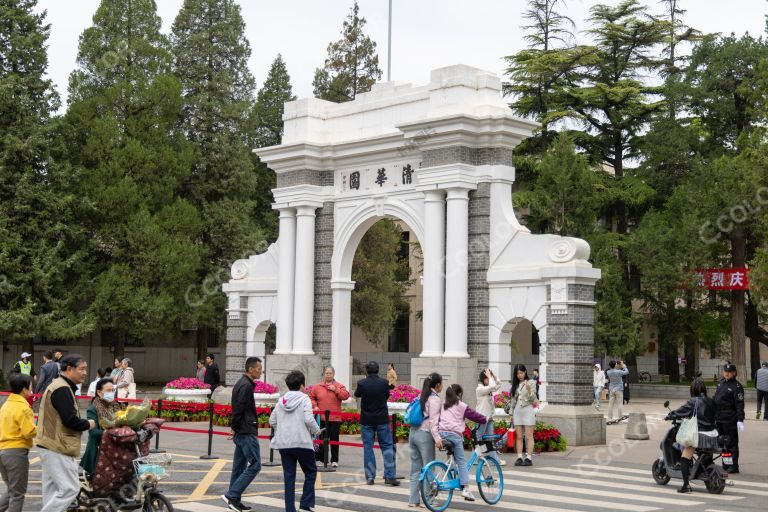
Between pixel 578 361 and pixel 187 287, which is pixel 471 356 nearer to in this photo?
pixel 578 361

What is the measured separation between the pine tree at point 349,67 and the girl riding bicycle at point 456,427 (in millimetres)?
37158

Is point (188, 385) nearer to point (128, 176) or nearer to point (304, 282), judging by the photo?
point (304, 282)

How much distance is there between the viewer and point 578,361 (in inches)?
819

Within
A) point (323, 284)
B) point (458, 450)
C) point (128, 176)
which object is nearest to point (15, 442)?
point (458, 450)

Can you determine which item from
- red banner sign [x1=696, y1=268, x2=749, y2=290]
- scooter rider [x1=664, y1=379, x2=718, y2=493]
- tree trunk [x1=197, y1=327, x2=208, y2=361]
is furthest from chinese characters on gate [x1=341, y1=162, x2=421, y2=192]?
red banner sign [x1=696, y1=268, x2=749, y2=290]

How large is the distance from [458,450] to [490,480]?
632 millimetres

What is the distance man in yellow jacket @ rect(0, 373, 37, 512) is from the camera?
32.2 ft

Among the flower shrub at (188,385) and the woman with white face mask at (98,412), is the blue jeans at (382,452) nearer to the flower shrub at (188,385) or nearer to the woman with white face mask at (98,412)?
the woman with white face mask at (98,412)

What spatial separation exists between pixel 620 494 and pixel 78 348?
3527 centimetres

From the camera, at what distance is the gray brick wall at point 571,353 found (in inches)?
817

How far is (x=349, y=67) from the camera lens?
49.8 meters

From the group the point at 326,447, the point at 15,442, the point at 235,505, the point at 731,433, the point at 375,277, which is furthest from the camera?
the point at 375,277

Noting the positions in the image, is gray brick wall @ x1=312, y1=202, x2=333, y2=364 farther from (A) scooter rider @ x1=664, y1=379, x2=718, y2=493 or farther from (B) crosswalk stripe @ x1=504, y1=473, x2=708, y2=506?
(A) scooter rider @ x1=664, y1=379, x2=718, y2=493

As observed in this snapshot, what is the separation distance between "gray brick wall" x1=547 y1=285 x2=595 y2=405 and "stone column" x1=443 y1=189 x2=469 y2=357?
244 centimetres
